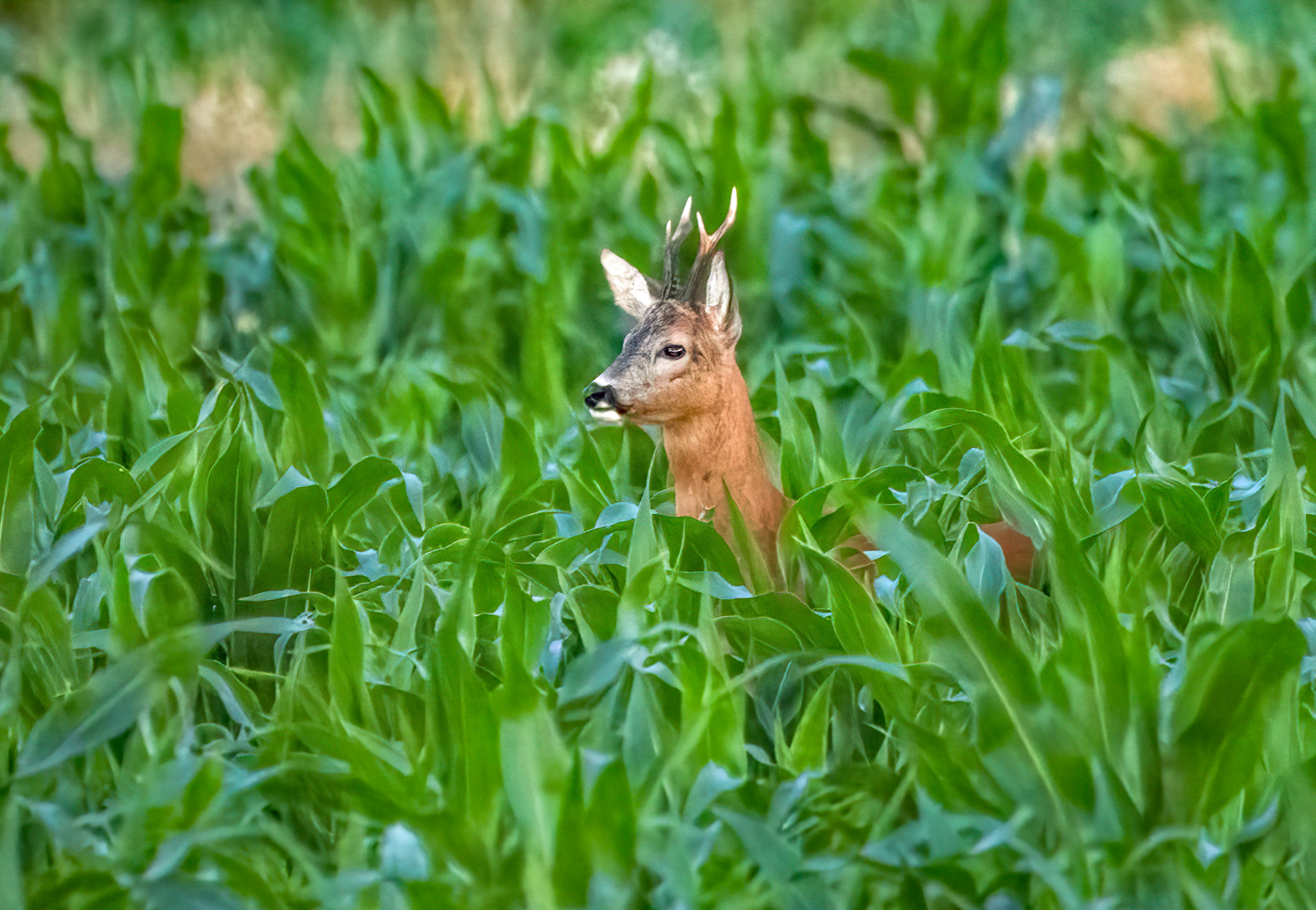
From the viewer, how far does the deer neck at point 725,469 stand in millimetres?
2051

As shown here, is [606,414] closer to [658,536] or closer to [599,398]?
[599,398]

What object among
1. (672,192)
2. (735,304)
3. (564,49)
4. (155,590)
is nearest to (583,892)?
(155,590)

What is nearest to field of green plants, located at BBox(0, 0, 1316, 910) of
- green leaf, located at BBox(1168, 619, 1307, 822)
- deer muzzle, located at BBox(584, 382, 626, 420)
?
green leaf, located at BBox(1168, 619, 1307, 822)

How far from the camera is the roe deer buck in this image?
6.72ft

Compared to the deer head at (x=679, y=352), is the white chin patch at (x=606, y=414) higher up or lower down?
lower down

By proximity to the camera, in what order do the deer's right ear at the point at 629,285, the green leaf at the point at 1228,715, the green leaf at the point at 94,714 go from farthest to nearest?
1. the deer's right ear at the point at 629,285
2. the green leaf at the point at 94,714
3. the green leaf at the point at 1228,715

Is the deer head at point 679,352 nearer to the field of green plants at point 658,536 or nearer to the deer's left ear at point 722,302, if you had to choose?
the deer's left ear at point 722,302

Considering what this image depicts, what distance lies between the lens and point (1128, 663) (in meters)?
1.44

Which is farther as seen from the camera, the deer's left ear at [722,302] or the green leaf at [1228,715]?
the deer's left ear at [722,302]

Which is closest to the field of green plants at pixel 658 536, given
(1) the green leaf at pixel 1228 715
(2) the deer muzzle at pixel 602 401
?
(1) the green leaf at pixel 1228 715

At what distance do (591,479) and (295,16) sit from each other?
5.52 m

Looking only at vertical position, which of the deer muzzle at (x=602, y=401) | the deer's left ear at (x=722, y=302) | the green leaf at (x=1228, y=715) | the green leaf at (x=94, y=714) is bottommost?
the green leaf at (x=1228, y=715)

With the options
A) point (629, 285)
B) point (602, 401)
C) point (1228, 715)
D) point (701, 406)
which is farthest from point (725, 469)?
point (1228, 715)

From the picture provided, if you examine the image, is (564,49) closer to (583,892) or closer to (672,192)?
(672,192)
